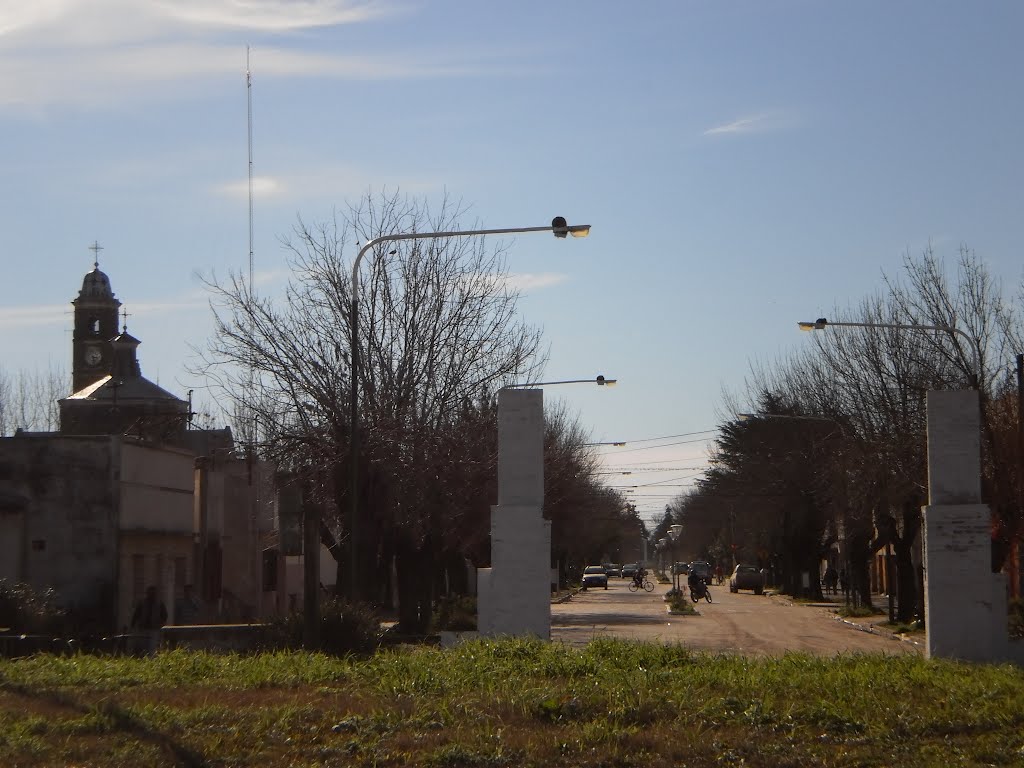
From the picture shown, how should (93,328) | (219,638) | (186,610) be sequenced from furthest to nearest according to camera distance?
→ 1. (93,328)
2. (186,610)
3. (219,638)

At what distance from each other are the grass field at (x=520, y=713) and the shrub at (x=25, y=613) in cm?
880

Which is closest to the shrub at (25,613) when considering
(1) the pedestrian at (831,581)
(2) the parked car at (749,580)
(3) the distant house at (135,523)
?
(3) the distant house at (135,523)

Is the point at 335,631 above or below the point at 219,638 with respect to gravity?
above

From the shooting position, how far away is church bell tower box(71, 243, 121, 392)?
84438 mm

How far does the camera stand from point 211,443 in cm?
4906

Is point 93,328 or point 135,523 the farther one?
point 93,328

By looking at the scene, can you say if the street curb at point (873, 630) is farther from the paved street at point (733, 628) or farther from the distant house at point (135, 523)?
the distant house at point (135, 523)

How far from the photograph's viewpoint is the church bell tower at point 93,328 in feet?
277

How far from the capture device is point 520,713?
1114 centimetres

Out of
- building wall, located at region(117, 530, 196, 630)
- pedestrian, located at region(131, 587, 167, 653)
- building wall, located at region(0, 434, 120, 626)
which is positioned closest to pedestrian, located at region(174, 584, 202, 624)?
building wall, located at region(117, 530, 196, 630)

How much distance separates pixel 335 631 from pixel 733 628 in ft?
62.1

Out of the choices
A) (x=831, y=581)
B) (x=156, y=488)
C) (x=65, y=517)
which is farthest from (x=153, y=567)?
(x=831, y=581)

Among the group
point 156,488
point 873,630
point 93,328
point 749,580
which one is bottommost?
point 749,580

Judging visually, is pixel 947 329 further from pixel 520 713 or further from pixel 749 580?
pixel 749 580
